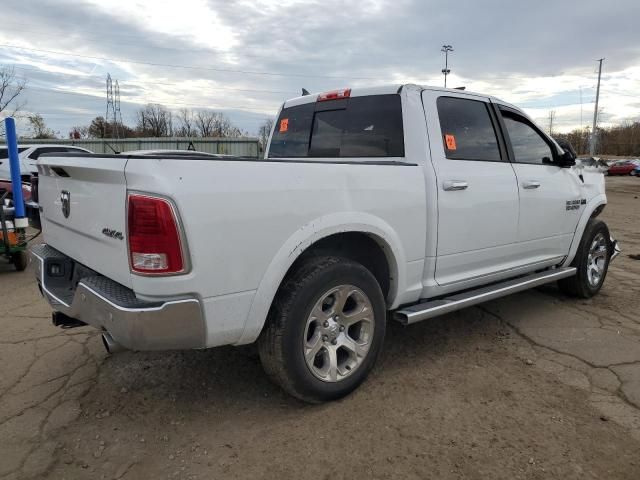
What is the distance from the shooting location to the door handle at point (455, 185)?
3.43 m

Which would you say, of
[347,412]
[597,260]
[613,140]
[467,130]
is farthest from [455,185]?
[613,140]

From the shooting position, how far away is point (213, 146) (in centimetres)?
3152

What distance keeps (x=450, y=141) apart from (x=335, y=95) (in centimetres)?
102

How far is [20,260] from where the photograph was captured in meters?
6.77

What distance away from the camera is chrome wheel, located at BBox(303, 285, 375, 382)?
2953 millimetres

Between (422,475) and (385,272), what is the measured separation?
4.33 ft

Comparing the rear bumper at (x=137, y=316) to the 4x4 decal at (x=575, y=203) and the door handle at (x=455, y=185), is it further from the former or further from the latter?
the 4x4 decal at (x=575, y=203)

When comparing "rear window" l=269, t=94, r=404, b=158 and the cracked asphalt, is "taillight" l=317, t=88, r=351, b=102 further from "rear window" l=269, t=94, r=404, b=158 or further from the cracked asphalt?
the cracked asphalt

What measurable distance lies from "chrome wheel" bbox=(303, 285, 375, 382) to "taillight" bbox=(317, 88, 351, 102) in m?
1.73

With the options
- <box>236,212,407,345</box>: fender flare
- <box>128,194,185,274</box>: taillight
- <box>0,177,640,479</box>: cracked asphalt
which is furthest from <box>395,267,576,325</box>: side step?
<box>128,194,185,274</box>: taillight

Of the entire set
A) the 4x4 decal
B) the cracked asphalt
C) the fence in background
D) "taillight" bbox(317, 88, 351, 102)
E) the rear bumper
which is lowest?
the cracked asphalt

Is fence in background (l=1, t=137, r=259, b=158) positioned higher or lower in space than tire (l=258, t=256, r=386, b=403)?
higher

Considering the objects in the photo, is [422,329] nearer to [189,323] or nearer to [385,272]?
[385,272]

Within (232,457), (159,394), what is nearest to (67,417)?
(159,394)
